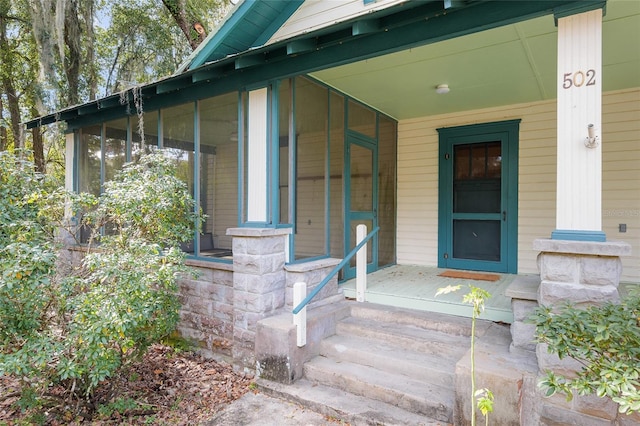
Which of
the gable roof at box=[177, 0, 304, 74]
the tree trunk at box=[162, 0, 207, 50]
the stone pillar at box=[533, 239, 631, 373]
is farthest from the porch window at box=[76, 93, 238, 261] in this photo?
the tree trunk at box=[162, 0, 207, 50]

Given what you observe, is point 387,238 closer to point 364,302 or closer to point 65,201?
point 364,302

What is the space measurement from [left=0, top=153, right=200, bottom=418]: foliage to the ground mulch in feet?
0.70

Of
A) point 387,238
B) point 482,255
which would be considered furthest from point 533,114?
point 387,238

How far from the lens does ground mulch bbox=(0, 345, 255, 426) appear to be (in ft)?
10.2

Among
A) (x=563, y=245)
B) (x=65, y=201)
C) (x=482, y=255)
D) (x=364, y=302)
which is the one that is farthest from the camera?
(x=482, y=255)

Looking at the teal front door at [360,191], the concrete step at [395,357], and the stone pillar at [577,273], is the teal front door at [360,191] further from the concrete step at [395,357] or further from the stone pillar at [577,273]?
the stone pillar at [577,273]

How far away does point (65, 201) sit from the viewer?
3348 millimetres

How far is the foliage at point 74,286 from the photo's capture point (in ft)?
8.91

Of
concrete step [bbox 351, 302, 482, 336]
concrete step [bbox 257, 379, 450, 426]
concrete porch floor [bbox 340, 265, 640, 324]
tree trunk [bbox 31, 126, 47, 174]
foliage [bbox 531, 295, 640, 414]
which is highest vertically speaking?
tree trunk [bbox 31, 126, 47, 174]

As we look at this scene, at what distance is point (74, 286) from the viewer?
3.14m

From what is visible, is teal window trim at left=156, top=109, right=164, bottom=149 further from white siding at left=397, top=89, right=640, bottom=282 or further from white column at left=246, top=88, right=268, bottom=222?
white siding at left=397, top=89, right=640, bottom=282

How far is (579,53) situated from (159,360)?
5.05m

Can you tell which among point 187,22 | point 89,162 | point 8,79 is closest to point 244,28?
point 89,162

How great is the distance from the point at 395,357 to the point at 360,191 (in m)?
2.60
